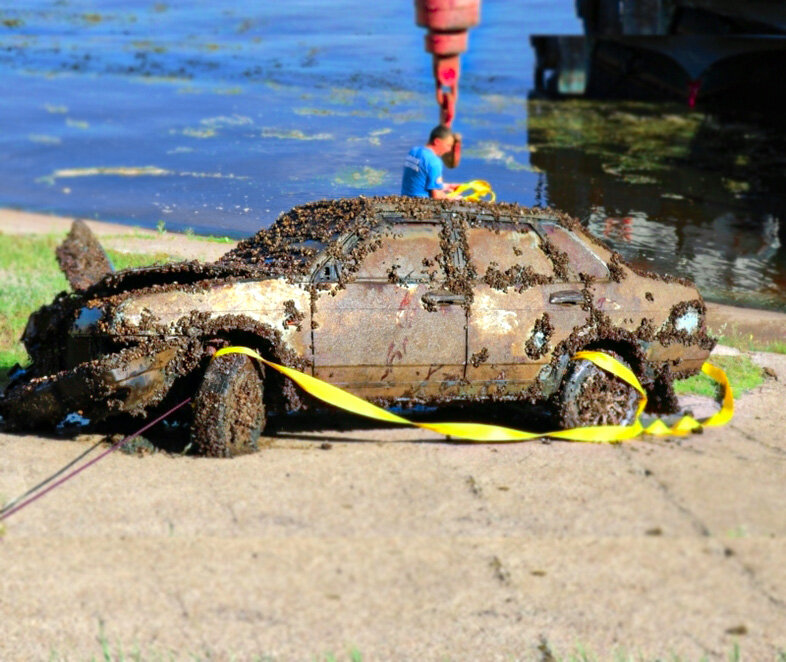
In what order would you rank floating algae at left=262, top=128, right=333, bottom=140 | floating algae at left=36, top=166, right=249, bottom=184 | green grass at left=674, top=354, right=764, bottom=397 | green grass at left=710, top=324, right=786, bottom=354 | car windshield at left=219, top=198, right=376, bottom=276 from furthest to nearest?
floating algae at left=262, top=128, right=333, bottom=140
floating algae at left=36, top=166, right=249, bottom=184
green grass at left=710, top=324, right=786, bottom=354
green grass at left=674, top=354, right=764, bottom=397
car windshield at left=219, top=198, right=376, bottom=276

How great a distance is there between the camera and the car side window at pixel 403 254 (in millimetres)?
8406

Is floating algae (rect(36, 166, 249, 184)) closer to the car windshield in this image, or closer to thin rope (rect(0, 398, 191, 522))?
the car windshield

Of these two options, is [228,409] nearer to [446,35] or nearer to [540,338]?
[540,338]

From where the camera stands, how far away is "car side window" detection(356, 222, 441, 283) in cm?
841

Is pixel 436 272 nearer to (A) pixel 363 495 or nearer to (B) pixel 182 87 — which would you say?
(A) pixel 363 495

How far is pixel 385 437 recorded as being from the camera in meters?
8.66

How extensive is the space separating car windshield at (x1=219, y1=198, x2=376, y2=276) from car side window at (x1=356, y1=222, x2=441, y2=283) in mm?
164

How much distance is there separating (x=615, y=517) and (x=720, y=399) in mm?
3422

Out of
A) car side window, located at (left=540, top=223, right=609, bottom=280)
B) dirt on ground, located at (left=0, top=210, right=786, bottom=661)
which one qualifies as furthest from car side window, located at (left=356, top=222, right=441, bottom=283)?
dirt on ground, located at (left=0, top=210, right=786, bottom=661)

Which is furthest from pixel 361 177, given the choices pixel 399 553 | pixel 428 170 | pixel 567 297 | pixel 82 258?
pixel 399 553

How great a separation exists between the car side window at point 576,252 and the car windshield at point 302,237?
1.41 metres

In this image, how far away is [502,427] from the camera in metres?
8.86

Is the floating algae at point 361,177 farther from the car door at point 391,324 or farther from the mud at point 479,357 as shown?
the mud at point 479,357

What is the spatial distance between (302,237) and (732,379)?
13.9 feet
